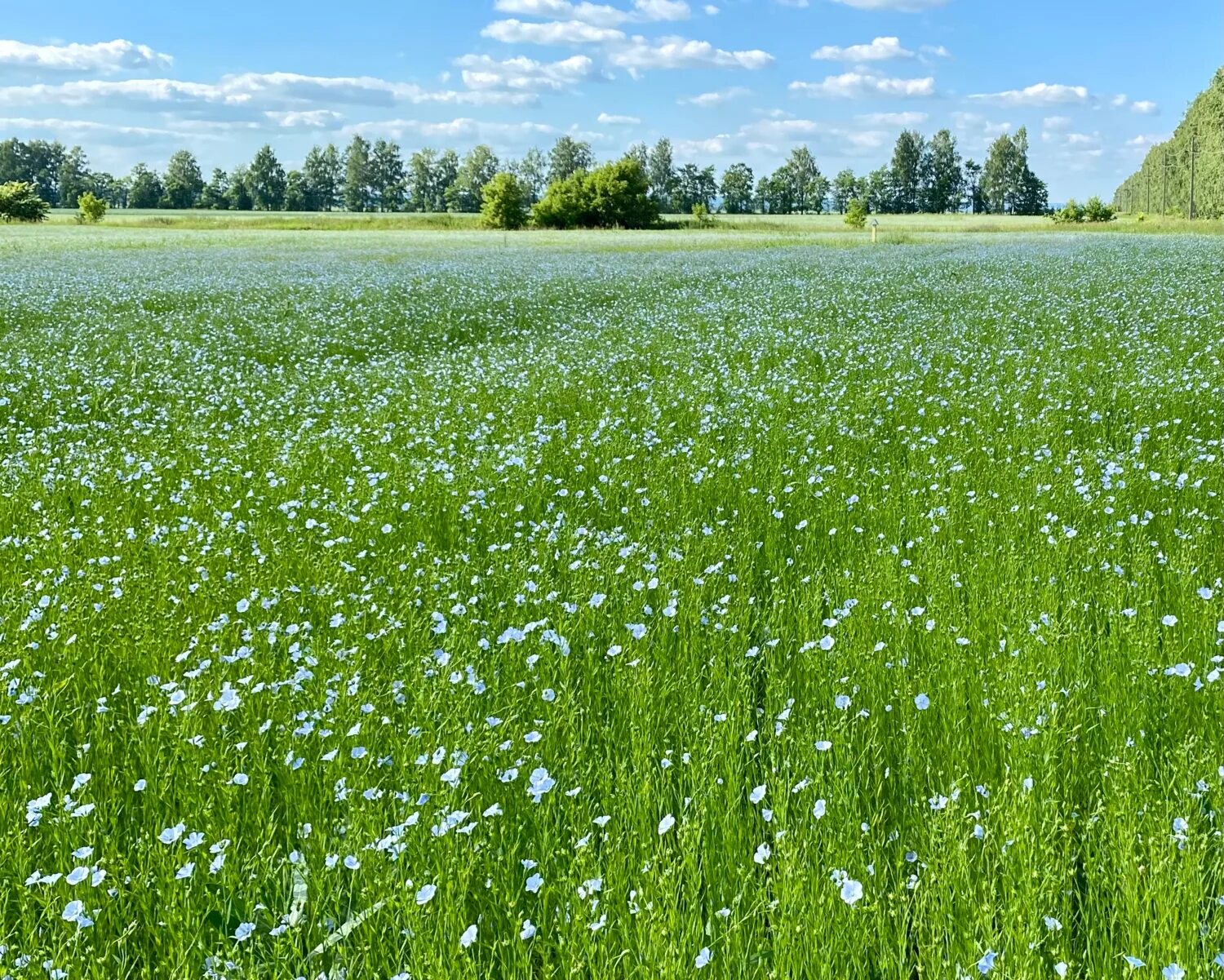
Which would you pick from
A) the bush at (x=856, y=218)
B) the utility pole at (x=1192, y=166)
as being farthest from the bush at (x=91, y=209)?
the utility pole at (x=1192, y=166)

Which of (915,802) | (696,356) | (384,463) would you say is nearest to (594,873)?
(915,802)

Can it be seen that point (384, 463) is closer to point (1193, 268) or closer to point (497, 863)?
point (497, 863)

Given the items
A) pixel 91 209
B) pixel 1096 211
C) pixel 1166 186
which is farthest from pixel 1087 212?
pixel 91 209

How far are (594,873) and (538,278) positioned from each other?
2246 centimetres

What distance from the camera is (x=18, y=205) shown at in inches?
3248

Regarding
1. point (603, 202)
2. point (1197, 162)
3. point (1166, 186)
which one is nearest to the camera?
point (603, 202)

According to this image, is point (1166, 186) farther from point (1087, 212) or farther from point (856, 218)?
point (856, 218)

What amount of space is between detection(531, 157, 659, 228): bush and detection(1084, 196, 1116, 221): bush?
39.2 meters

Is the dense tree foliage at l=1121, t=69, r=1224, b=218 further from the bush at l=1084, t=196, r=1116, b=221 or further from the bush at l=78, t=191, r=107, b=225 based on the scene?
the bush at l=78, t=191, r=107, b=225

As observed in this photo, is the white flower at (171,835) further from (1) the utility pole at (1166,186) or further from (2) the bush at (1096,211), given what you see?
(1) the utility pole at (1166,186)

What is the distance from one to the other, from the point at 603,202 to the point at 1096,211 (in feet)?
145

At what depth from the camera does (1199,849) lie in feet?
8.05

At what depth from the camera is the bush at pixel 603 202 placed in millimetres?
77875

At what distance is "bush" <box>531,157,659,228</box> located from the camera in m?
77.9
